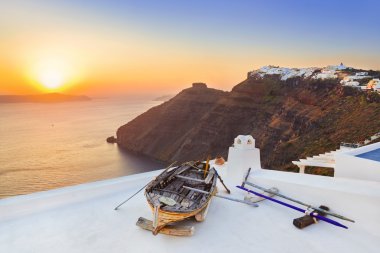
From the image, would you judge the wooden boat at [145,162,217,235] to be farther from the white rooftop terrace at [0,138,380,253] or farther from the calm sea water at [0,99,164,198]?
the calm sea water at [0,99,164,198]

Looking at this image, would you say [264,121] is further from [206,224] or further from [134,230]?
[134,230]

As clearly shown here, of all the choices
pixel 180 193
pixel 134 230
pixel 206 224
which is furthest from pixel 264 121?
pixel 134 230

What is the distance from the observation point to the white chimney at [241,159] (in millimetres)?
6523

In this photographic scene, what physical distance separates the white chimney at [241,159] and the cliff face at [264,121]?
25.3 metres

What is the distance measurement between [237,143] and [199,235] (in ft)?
9.62

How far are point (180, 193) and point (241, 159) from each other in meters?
2.18

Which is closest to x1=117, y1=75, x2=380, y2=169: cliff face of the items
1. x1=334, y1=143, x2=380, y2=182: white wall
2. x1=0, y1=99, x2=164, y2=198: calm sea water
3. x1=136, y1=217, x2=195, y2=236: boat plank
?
x1=0, y1=99, x2=164, y2=198: calm sea water

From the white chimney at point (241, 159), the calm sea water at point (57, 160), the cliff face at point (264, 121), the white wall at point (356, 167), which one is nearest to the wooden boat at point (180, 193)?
the white chimney at point (241, 159)

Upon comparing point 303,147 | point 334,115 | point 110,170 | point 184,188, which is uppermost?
point 184,188

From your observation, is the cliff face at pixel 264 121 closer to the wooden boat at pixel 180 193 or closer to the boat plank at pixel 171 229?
the wooden boat at pixel 180 193

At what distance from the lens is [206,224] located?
4566 mm

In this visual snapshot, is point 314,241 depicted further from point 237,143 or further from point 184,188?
point 237,143

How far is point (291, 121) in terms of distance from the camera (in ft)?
158

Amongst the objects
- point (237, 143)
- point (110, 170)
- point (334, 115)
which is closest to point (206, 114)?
point (110, 170)
